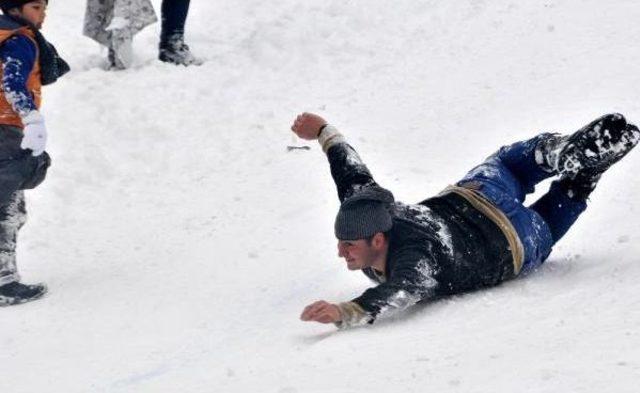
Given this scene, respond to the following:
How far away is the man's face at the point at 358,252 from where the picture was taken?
12.9 ft

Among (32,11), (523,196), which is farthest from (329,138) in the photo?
(32,11)

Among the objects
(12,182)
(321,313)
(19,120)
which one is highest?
(19,120)

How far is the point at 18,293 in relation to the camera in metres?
4.97

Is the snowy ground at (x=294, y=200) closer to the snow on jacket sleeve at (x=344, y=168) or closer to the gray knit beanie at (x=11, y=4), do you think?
the snow on jacket sleeve at (x=344, y=168)

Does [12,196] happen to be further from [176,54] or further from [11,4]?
[176,54]

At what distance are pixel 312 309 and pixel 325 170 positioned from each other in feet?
9.87

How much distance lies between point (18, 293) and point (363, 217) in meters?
2.14

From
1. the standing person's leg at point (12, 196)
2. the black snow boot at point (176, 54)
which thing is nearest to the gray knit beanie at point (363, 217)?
the standing person's leg at point (12, 196)

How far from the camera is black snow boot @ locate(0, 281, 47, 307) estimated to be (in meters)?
4.92

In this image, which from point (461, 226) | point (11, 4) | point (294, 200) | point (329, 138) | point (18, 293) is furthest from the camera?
point (294, 200)

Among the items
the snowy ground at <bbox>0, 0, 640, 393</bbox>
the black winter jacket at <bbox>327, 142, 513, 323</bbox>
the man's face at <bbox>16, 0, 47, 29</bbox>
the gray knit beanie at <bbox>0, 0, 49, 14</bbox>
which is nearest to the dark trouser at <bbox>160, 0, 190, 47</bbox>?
the snowy ground at <bbox>0, 0, 640, 393</bbox>

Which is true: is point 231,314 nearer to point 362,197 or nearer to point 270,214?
point 362,197

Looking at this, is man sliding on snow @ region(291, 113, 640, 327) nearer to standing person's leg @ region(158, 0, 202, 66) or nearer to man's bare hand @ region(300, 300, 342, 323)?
man's bare hand @ region(300, 300, 342, 323)

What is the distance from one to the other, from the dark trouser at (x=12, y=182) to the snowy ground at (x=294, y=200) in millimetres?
316
